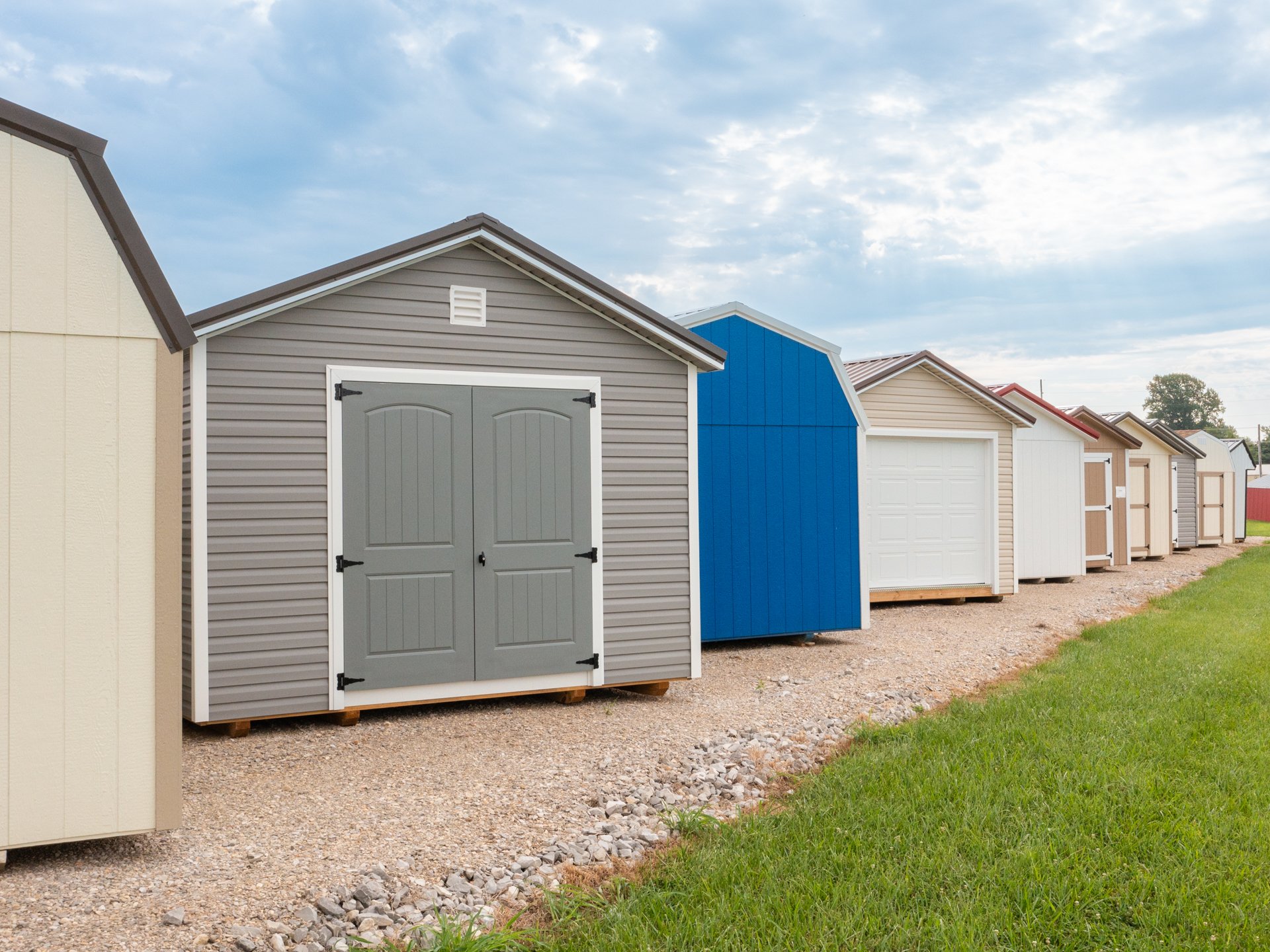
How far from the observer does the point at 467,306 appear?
7020 mm

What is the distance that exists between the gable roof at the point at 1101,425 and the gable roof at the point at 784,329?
947 cm

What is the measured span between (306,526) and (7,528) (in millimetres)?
2576

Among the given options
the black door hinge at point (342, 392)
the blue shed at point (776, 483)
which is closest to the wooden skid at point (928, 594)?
the blue shed at point (776, 483)

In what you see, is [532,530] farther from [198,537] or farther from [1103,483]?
[1103,483]

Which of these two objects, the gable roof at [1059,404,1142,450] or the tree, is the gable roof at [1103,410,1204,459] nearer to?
the gable roof at [1059,404,1142,450]

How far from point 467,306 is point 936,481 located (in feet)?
27.1

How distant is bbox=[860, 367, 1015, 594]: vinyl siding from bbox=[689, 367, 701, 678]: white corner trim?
17.8 feet

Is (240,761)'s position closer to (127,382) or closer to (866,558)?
(127,382)

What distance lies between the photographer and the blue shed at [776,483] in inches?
392

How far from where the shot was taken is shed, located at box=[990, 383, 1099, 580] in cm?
1642

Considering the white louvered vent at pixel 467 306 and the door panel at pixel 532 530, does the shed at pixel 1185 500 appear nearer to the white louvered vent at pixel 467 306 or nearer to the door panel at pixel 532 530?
the door panel at pixel 532 530

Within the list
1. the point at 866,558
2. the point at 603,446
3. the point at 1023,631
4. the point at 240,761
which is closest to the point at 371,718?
the point at 240,761

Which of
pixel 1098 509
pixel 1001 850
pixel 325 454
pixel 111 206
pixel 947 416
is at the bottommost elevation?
pixel 1001 850

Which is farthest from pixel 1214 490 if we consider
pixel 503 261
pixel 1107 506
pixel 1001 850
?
pixel 1001 850
